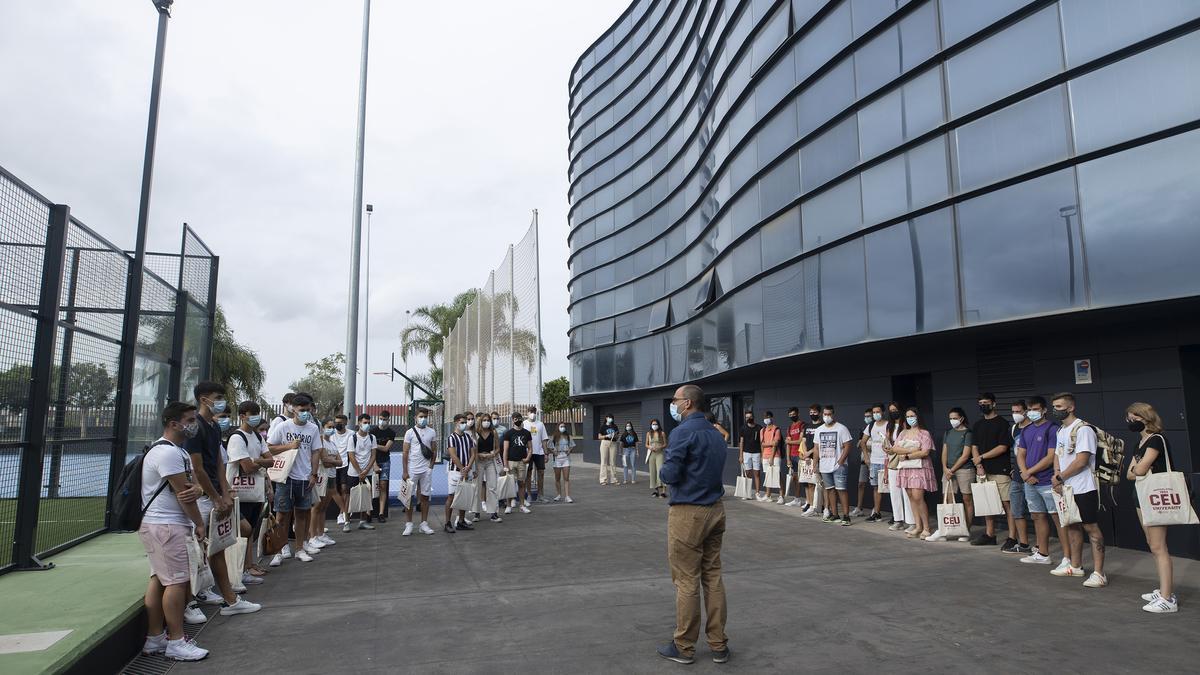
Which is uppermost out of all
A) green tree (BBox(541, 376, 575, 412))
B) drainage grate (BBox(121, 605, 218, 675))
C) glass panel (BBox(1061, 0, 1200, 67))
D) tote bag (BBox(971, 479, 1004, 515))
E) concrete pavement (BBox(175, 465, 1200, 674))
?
glass panel (BBox(1061, 0, 1200, 67))

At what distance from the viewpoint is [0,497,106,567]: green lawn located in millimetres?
6387

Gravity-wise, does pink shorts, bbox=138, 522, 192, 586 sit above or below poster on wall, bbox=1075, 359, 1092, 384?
below

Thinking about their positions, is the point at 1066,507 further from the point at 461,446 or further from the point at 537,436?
the point at 537,436

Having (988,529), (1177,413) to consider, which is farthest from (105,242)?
(1177,413)

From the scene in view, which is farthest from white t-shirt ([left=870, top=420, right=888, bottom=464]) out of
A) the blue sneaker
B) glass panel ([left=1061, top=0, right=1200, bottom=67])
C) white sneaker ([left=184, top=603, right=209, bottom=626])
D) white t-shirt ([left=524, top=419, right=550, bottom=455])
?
white sneaker ([left=184, top=603, right=209, bottom=626])

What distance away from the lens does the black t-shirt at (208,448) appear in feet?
19.1

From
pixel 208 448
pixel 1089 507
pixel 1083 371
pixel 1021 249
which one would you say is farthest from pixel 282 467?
pixel 1083 371

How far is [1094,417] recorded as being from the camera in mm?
9219

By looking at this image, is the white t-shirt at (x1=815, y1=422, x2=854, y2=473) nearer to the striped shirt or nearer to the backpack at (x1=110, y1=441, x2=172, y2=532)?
the striped shirt


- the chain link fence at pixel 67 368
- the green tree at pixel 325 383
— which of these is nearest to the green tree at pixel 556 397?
the green tree at pixel 325 383

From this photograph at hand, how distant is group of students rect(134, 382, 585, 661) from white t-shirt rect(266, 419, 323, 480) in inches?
0.5

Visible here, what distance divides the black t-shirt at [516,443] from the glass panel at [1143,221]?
929cm

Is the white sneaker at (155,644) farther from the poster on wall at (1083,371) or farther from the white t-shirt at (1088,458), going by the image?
the poster on wall at (1083,371)

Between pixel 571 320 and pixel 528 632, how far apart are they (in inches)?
1112
